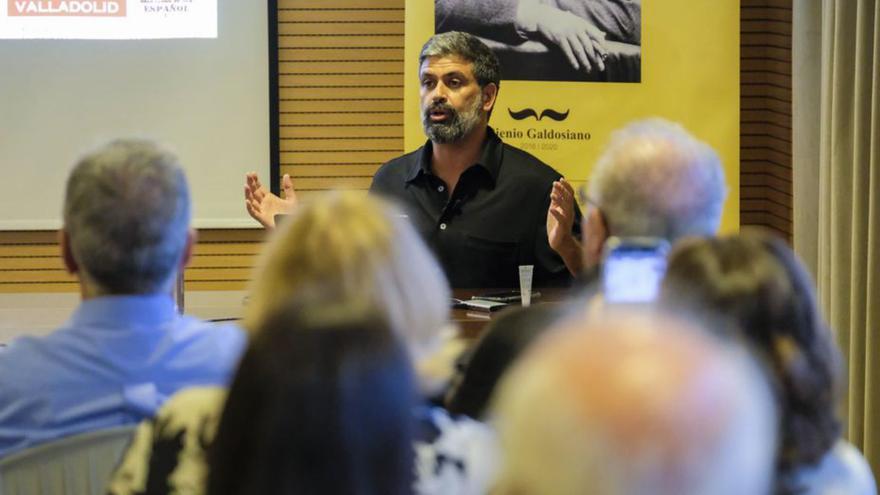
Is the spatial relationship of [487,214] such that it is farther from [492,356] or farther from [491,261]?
[492,356]

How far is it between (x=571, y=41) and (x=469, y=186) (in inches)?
55.2

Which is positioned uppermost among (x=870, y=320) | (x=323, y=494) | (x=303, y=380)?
(x=303, y=380)

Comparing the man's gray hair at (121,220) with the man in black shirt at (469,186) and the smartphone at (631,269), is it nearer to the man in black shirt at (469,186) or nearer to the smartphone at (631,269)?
the smartphone at (631,269)

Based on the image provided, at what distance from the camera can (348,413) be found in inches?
46.7

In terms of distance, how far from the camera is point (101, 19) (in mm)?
6445

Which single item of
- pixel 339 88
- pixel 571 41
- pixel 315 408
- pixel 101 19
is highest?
pixel 101 19

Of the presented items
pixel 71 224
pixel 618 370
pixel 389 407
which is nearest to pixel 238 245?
pixel 71 224

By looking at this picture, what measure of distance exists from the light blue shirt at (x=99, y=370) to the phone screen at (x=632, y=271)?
0.63 metres

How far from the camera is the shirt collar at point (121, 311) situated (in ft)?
6.87

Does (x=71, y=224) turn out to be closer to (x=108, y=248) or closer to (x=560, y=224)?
(x=108, y=248)

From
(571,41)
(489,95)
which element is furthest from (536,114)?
(489,95)

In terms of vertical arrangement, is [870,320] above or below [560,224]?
below

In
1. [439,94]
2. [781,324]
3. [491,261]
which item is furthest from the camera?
[439,94]

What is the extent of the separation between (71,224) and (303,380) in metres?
1.08
